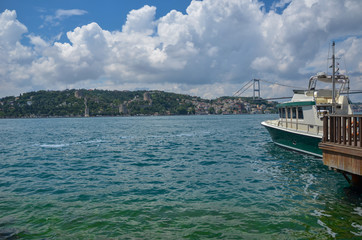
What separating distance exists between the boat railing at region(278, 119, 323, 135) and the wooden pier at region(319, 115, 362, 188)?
8802 millimetres

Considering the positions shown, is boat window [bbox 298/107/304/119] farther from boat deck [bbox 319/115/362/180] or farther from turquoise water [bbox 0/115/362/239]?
boat deck [bbox 319/115/362/180]

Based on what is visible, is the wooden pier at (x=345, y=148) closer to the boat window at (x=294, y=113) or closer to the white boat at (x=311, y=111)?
the white boat at (x=311, y=111)

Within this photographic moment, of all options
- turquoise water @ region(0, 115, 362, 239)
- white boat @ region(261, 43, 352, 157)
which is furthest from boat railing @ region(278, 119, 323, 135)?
turquoise water @ region(0, 115, 362, 239)

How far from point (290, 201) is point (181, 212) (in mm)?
4171

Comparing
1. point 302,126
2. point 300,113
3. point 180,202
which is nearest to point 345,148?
point 180,202

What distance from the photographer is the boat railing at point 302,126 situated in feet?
62.5

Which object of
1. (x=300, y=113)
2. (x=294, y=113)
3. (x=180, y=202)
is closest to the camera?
(x=180, y=202)

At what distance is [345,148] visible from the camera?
9141mm

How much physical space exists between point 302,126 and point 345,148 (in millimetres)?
12742

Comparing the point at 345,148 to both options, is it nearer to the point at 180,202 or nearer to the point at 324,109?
the point at 180,202

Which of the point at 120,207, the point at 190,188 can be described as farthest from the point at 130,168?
the point at 120,207

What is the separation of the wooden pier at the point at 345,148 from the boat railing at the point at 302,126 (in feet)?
28.9

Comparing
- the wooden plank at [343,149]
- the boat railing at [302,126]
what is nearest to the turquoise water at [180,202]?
the wooden plank at [343,149]

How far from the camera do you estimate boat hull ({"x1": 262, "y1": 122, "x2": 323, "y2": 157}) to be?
18.8 meters
